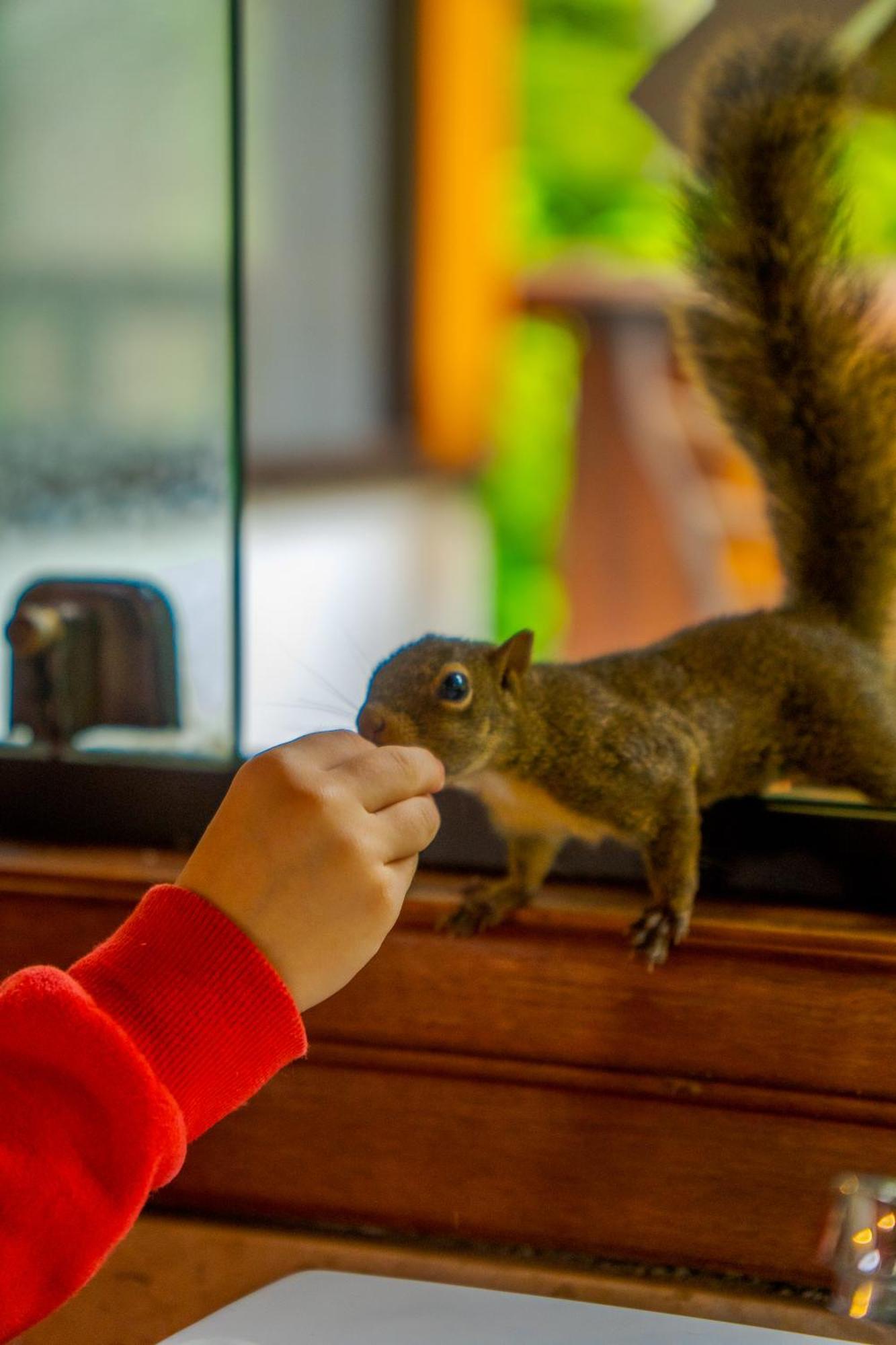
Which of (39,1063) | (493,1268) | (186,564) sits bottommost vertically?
(493,1268)

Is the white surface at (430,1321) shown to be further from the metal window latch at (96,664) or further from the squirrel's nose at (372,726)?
the metal window latch at (96,664)

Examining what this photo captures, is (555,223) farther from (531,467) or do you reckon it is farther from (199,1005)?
(199,1005)

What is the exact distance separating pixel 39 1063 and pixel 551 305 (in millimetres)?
3311

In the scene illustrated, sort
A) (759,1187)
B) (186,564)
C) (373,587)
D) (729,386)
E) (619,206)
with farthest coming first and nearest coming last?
(619,206)
(373,587)
(186,564)
(729,386)
(759,1187)

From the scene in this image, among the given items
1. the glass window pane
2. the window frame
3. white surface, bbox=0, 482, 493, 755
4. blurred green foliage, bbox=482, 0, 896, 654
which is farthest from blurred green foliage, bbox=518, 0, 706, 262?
the window frame

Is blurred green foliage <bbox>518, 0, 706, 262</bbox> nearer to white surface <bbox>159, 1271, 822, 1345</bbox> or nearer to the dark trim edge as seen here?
the dark trim edge

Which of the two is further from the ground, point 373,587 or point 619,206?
point 619,206

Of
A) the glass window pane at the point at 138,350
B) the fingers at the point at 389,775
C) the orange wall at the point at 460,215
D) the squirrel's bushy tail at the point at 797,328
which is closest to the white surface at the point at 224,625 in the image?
the glass window pane at the point at 138,350

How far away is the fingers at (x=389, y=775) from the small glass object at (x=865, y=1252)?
0.82 ft

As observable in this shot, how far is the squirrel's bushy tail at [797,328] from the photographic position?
0.78 meters

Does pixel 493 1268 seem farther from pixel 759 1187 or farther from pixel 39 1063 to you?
pixel 39 1063

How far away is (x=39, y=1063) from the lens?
0.57 metres

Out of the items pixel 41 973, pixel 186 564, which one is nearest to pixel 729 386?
pixel 186 564

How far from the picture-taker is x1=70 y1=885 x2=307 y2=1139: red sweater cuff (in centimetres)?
57
